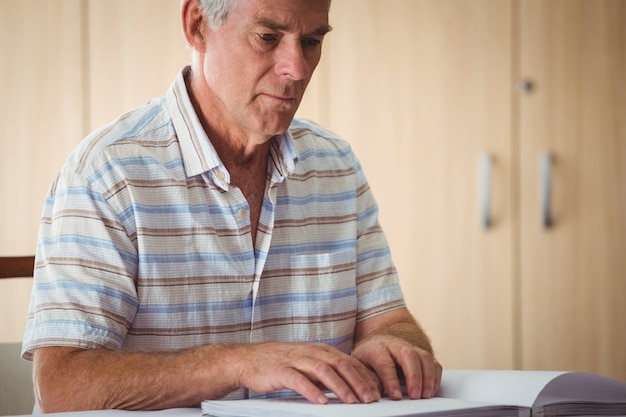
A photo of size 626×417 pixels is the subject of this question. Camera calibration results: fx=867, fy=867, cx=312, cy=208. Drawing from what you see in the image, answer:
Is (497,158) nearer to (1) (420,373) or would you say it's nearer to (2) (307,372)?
(1) (420,373)

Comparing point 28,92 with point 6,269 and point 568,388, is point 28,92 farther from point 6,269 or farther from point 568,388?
point 568,388

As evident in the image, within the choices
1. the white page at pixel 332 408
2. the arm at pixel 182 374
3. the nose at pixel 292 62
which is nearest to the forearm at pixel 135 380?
the arm at pixel 182 374

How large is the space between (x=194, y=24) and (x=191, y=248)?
0.36 meters

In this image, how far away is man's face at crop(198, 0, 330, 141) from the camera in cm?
127

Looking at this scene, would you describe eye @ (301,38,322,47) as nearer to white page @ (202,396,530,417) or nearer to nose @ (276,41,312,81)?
nose @ (276,41,312,81)

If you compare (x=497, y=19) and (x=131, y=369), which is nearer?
(x=131, y=369)

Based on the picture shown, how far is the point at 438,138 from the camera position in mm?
3035

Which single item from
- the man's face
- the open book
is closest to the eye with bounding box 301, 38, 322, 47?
the man's face

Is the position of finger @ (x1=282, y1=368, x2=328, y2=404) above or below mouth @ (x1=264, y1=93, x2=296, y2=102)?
below

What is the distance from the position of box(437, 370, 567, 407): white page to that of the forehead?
0.55 m

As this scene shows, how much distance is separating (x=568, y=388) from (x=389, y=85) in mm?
2170

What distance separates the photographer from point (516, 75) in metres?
3.00

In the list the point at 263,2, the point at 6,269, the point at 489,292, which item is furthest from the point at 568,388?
the point at 489,292

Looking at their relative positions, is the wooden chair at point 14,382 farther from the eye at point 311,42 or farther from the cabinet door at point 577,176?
the cabinet door at point 577,176
